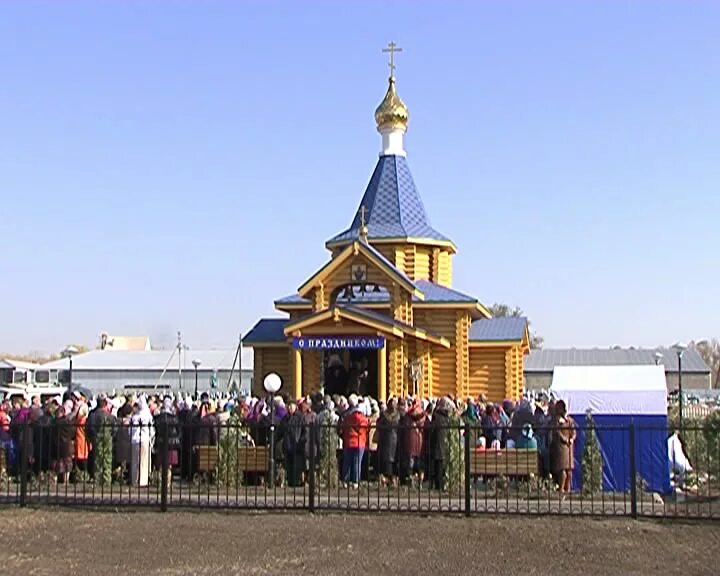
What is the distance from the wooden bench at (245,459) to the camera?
50.5 ft

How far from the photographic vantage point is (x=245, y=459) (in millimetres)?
15438

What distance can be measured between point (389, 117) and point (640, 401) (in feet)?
67.0

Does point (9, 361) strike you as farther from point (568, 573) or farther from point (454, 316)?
point (568, 573)

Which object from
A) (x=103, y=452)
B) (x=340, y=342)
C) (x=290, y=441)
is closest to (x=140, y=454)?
(x=103, y=452)

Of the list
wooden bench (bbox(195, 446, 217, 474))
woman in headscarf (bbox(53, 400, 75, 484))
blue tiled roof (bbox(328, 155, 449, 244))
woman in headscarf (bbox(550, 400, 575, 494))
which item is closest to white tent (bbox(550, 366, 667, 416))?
woman in headscarf (bbox(550, 400, 575, 494))

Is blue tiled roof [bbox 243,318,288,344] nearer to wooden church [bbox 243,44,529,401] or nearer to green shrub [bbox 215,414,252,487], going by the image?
wooden church [bbox 243,44,529,401]

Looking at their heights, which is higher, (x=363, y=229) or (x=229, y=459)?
(x=363, y=229)

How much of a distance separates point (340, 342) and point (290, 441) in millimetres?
12388

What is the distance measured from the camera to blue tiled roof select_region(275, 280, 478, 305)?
30.1 meters

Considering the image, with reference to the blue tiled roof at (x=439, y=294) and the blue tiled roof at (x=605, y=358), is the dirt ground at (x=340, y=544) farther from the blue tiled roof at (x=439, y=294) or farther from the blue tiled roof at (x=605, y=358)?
the blue tiled roof at (x=605, y=358)

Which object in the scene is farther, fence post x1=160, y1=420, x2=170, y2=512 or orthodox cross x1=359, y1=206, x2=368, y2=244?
orthodox cross x1=359, y1=206, x2=368, y2=244

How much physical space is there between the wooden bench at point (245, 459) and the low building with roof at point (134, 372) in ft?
168

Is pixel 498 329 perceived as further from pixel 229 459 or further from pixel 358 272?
pixel 229 459

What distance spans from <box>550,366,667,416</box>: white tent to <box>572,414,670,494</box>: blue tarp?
17 cm
